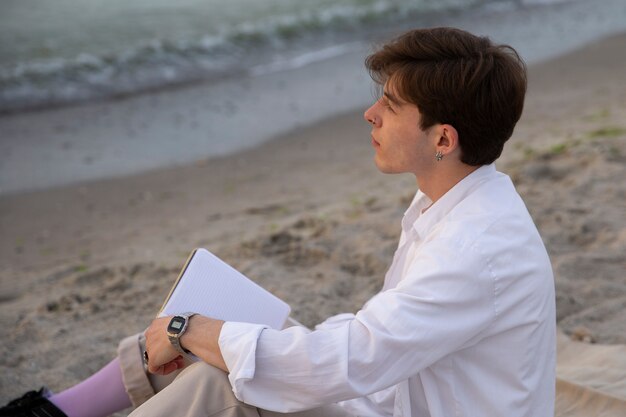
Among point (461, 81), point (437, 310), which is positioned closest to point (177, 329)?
point (437, 310)

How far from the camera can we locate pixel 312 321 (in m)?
3.88

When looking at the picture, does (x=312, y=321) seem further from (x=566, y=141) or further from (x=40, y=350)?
(x=566, y=141)

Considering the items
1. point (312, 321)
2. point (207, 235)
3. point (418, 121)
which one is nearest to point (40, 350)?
point (312, 321)

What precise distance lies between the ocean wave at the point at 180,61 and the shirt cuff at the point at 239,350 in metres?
7.71

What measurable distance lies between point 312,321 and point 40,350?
1.19 m

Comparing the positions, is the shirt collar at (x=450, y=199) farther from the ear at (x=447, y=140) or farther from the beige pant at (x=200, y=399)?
the beige pant at (x=200, y=399)

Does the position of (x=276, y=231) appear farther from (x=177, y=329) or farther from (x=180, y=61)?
(x=180, y=61)

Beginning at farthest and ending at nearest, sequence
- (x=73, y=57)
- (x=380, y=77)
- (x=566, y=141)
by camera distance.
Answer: (x=73, y=57), (x=566, y=141), (x=380, y=77)

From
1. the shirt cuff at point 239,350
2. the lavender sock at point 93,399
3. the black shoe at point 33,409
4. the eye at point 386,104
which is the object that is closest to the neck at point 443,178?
the eye at point 386,104

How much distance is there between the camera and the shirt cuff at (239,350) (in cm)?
196

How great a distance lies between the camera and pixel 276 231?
4.81 m

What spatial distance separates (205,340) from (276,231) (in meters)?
2.73

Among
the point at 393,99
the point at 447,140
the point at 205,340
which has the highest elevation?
the point at 393,99

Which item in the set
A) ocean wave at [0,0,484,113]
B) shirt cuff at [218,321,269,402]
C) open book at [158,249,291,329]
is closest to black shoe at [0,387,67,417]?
open book at [158,249,291,329]
